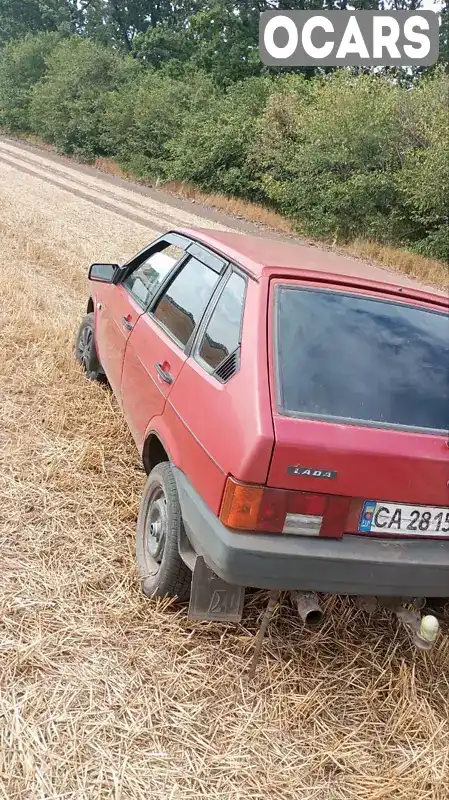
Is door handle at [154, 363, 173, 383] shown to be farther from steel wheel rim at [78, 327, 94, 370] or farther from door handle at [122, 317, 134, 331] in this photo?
steel wheel rim at [78, 327, 94, 370]

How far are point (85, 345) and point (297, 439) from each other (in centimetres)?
348

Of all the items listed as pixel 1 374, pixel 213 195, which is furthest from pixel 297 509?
pixel 213 195

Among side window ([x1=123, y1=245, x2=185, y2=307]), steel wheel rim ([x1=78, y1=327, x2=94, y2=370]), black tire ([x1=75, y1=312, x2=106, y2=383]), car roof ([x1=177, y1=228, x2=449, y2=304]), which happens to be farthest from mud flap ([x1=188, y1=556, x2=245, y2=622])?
steel wheel rim ([x1=78, y1=327, x2=94, y2=370])

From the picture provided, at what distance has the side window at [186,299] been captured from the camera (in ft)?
10.9

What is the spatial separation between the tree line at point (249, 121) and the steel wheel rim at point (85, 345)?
49.5 feet

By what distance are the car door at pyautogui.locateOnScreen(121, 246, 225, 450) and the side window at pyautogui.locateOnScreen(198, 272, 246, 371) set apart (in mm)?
148

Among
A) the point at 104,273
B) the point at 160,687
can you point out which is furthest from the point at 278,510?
the point at 104,273

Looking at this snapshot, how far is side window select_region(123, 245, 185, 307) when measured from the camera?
Answer: 13.2 feet

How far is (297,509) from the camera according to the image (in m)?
2.37

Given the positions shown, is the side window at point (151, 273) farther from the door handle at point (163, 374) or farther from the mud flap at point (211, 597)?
the mud flap at point (211, 597)

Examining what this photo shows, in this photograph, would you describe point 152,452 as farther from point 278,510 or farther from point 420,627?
point 420,627

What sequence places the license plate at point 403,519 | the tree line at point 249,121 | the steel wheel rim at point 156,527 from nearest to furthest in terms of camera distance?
1. the license plate at point 403,519
2. the steel wheel rim at point 156,527
3. the tree line at point 249,121

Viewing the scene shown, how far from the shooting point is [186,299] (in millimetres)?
3537

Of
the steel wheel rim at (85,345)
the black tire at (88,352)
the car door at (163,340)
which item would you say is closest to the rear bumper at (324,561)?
the car door at (163,340)
